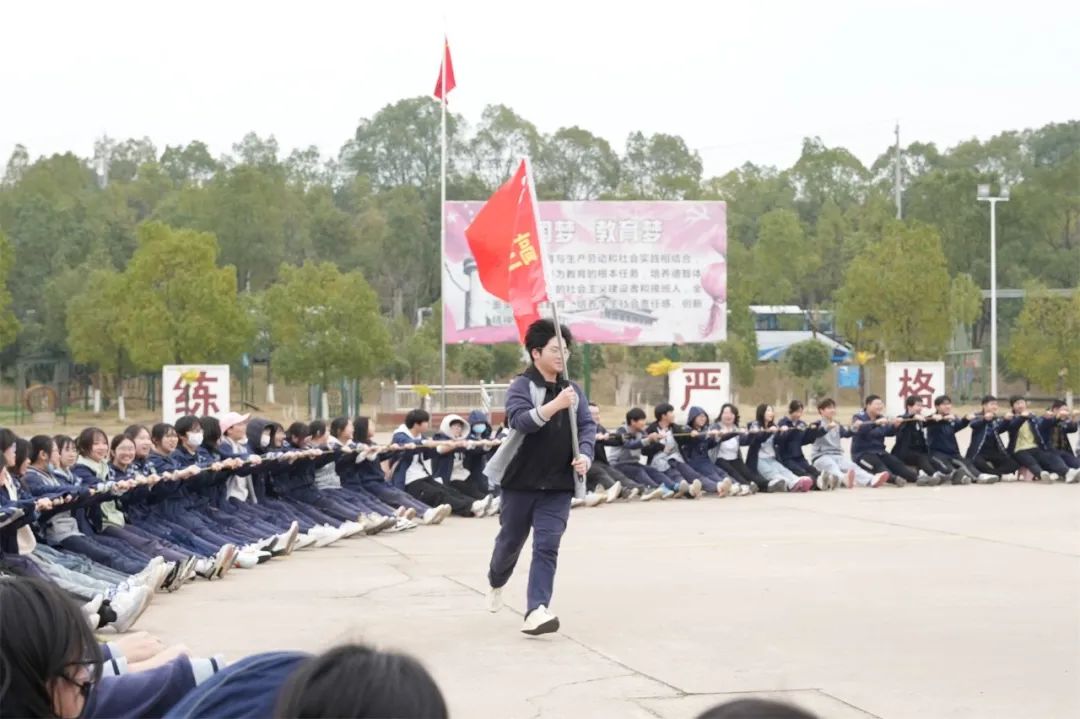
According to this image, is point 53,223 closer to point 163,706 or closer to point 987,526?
point 987,526

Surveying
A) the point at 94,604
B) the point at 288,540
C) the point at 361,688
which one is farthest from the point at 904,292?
the point at 361,688

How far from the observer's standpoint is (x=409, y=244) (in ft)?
228

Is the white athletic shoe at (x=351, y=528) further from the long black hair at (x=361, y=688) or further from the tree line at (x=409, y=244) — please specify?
the tree line at (x=409, y=244)

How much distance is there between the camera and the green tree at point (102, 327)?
45781 millimetres

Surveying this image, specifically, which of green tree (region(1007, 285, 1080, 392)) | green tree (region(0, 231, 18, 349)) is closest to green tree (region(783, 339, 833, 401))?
green tree (region(1007, 285, 1080, 392))

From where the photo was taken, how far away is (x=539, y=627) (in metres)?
8.67

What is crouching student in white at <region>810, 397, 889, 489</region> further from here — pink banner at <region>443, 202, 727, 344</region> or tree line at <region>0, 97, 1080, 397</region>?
tree line at <region>0, 97, 1080, 397</region>

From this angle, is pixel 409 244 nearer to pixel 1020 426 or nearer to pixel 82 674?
pixel 1020 426

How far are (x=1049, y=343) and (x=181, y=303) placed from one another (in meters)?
24.9

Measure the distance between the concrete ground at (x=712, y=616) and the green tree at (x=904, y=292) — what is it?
104 feet

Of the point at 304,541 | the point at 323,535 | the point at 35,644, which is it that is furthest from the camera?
the point at 323,535

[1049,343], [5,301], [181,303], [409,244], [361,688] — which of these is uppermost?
[409,244]

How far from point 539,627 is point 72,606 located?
5965 mm

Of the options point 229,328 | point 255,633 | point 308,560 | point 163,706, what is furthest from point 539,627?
point 229,328
